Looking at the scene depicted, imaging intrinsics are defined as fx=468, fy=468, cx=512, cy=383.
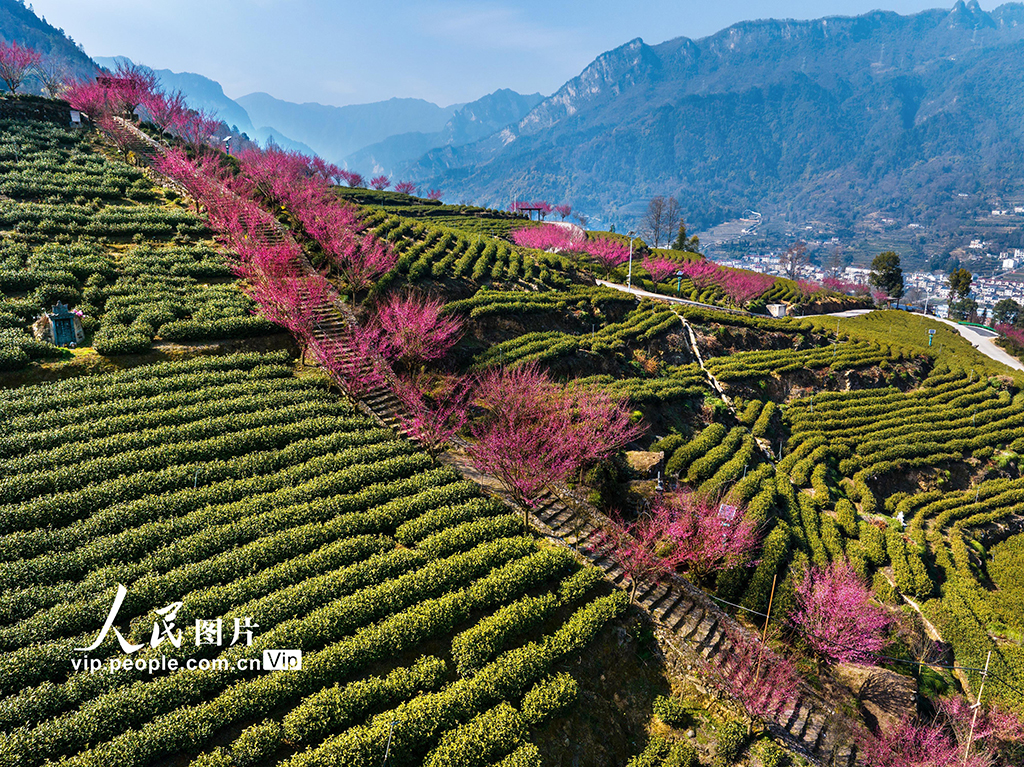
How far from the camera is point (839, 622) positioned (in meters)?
17.9

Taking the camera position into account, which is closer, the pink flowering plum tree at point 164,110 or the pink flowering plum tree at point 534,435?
the pink flowering plum tree at point 534,435

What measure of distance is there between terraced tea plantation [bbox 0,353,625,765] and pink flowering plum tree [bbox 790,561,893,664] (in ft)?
27.5

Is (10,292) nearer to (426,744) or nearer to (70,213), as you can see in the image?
(70,213)

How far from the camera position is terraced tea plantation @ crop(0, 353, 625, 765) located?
1134 cm

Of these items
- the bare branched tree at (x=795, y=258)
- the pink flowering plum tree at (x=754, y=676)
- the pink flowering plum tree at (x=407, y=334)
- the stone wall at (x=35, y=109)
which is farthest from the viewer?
the bare branched tree at (x=795, y=258)

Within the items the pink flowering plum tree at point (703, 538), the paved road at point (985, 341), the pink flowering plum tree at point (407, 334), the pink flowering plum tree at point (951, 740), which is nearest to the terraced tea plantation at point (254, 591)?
the pink flowering plum tree at point (703, 538)

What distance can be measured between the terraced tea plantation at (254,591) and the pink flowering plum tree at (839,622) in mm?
8380

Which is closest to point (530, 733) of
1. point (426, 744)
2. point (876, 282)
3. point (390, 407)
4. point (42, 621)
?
point (426, 744)

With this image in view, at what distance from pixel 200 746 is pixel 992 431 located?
57960 mm

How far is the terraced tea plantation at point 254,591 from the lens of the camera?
11.3 metres

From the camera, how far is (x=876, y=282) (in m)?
85.9

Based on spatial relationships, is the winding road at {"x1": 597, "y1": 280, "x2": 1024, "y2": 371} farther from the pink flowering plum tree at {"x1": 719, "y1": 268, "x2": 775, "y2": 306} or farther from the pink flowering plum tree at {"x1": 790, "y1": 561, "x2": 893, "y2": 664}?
the pink flowering plum tree at {"x1": 790, "y1": 561, "x2": 893, "y2": 664}

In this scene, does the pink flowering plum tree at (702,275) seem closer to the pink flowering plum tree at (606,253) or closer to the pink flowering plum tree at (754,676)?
the pink flowering plum tree at (606,253)

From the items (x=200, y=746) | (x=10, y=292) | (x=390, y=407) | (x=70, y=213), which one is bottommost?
(x=200, y=746)
